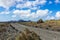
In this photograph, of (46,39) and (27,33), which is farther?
(46,39)

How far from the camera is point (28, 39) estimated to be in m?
19.6

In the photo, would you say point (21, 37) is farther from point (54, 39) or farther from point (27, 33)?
point (54, 39)

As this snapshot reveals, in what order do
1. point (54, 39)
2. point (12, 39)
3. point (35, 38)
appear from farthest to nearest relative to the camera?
point (12, 39)
point (54, 39)
point (35, 38)

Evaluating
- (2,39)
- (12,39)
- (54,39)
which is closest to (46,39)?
(54,39)

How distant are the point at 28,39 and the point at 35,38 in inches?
23.9

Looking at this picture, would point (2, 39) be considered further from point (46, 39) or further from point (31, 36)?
point (31, 36)

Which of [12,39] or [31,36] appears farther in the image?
[12,39]

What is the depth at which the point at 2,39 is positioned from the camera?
106ft

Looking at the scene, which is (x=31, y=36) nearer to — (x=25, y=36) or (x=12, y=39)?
(x=25, y=36)

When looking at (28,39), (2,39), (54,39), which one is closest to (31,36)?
(28,39)

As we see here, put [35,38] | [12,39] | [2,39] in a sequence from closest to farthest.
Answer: [35,38] → [12,39] → [2,39]

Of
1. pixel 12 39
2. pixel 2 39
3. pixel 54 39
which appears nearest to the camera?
pixel 54 39

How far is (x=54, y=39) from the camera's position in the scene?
26891mm

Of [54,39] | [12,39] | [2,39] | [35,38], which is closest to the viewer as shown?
[35,38]
